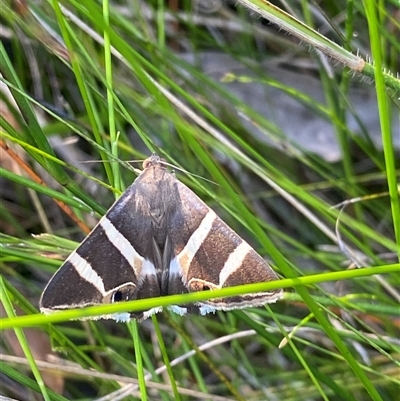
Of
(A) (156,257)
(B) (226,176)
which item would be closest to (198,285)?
(A) (156,257)

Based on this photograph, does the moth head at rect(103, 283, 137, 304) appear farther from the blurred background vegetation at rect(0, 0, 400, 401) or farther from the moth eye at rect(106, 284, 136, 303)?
the blurred background vegetation at rect(0, 0, 400, 401)

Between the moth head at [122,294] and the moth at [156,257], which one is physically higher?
the moth at [156,257]

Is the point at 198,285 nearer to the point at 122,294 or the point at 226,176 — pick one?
the point at 122,294

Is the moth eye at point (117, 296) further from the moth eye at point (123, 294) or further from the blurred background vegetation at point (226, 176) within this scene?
the blurred background vegetation at point (226, 176)

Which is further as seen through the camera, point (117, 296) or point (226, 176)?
point (226, 176)

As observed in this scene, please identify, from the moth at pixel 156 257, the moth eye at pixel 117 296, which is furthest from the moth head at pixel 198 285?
the moth eye at pixel 117 296

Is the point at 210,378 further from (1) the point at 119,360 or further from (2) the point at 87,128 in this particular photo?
(2) the point at 87,128

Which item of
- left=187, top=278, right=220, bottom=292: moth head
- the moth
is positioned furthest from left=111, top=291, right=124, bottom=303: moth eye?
left=187, top=278, right=220, bottom=292: moth head
